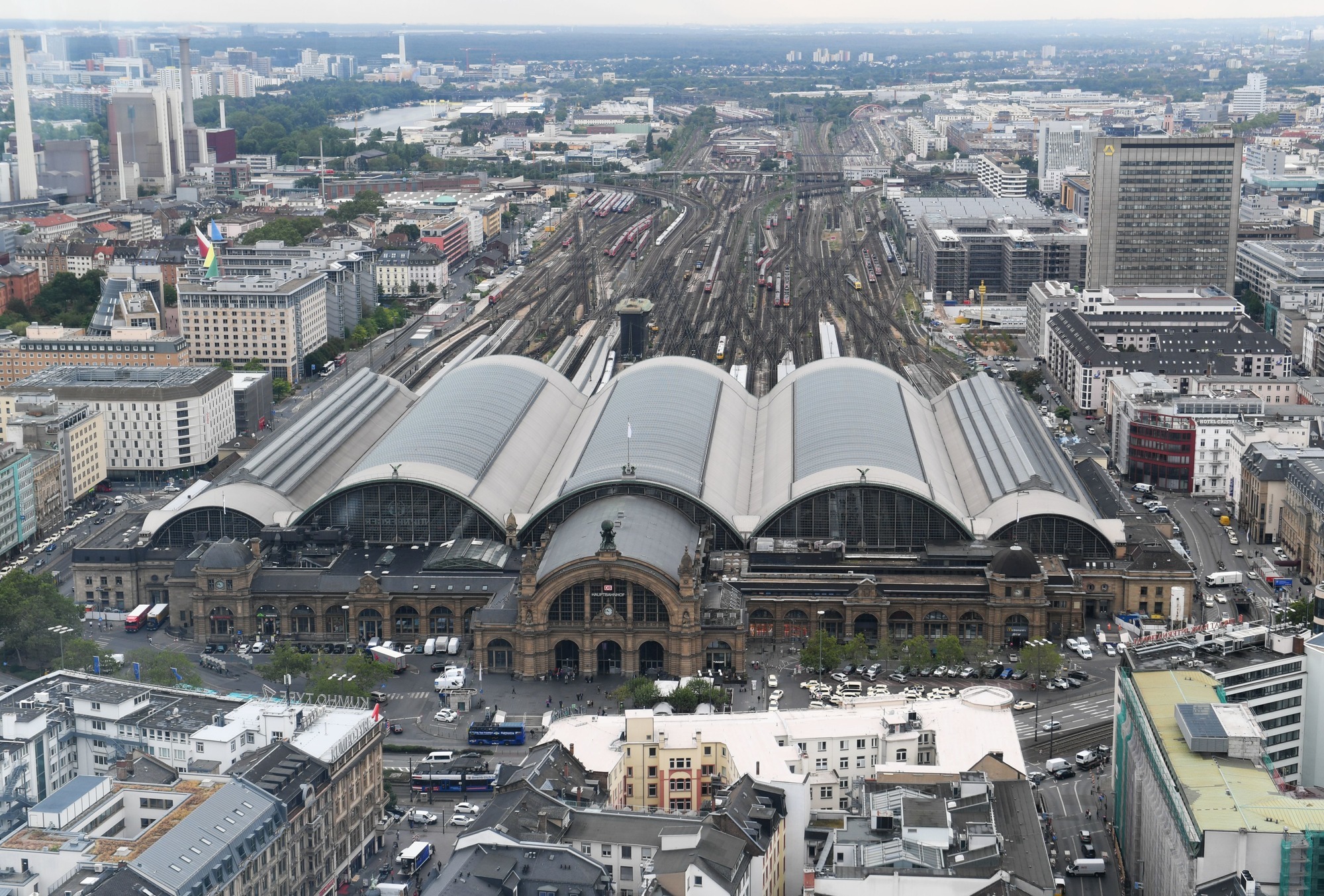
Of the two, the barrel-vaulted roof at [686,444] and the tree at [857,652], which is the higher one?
the barrel-vaulted roof at [686,444]

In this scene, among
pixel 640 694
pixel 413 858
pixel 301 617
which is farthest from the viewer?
pixel 301 617

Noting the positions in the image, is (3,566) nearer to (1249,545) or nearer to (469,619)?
(469,619)

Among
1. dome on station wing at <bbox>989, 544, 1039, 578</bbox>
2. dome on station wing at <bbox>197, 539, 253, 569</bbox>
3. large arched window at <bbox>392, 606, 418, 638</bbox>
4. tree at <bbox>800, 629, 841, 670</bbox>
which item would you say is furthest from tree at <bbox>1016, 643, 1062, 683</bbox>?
dome on station wing at <bbox>197, 539, 253, 569</bbox>

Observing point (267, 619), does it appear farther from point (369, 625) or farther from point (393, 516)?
point (393, 516)

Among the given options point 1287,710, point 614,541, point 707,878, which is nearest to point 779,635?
point 614,541

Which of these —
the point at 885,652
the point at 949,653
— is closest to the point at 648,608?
the point at 885,652

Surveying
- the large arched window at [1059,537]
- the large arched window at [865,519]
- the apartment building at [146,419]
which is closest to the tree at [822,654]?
the large arched window at [865,519]

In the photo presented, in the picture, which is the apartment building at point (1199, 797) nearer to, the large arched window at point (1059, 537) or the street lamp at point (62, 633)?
the large arched window at point (1059, 537)
